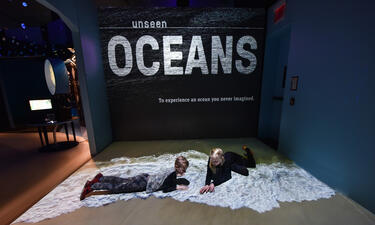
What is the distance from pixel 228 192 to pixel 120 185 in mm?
1562

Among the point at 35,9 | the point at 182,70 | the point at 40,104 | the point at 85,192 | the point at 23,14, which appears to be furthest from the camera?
the point at 23,14

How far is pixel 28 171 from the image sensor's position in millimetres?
2750

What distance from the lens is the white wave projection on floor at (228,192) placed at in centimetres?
184

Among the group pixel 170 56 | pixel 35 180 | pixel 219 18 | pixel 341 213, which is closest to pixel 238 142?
pixel 341 213

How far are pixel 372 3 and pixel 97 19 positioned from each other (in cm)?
484

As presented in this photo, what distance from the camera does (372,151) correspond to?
1649 millimetres

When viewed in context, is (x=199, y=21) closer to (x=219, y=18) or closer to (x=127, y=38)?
(x=219, y=18)

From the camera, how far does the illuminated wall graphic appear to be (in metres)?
3.57

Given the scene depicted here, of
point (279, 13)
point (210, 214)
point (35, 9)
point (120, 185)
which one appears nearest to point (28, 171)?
point (120, 185)

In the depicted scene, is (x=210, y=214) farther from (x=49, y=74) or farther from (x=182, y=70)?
(x=49, y=74)

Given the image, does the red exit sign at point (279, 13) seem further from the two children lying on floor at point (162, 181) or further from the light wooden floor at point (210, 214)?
the light wooden floor at point (210, 214)

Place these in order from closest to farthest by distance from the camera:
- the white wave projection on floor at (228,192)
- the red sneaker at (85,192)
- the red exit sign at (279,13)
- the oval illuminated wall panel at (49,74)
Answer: the white wave projection on floor at (228,192)
the red sneaker at (85,192)
the red exit sign at (279,13)
the oval illuminated wall panel at (49,74)

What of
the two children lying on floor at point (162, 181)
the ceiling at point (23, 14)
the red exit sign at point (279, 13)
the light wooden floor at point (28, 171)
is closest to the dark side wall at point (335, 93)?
the red exit sign at point (279, 13)

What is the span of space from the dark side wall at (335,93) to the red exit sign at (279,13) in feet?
0.67
